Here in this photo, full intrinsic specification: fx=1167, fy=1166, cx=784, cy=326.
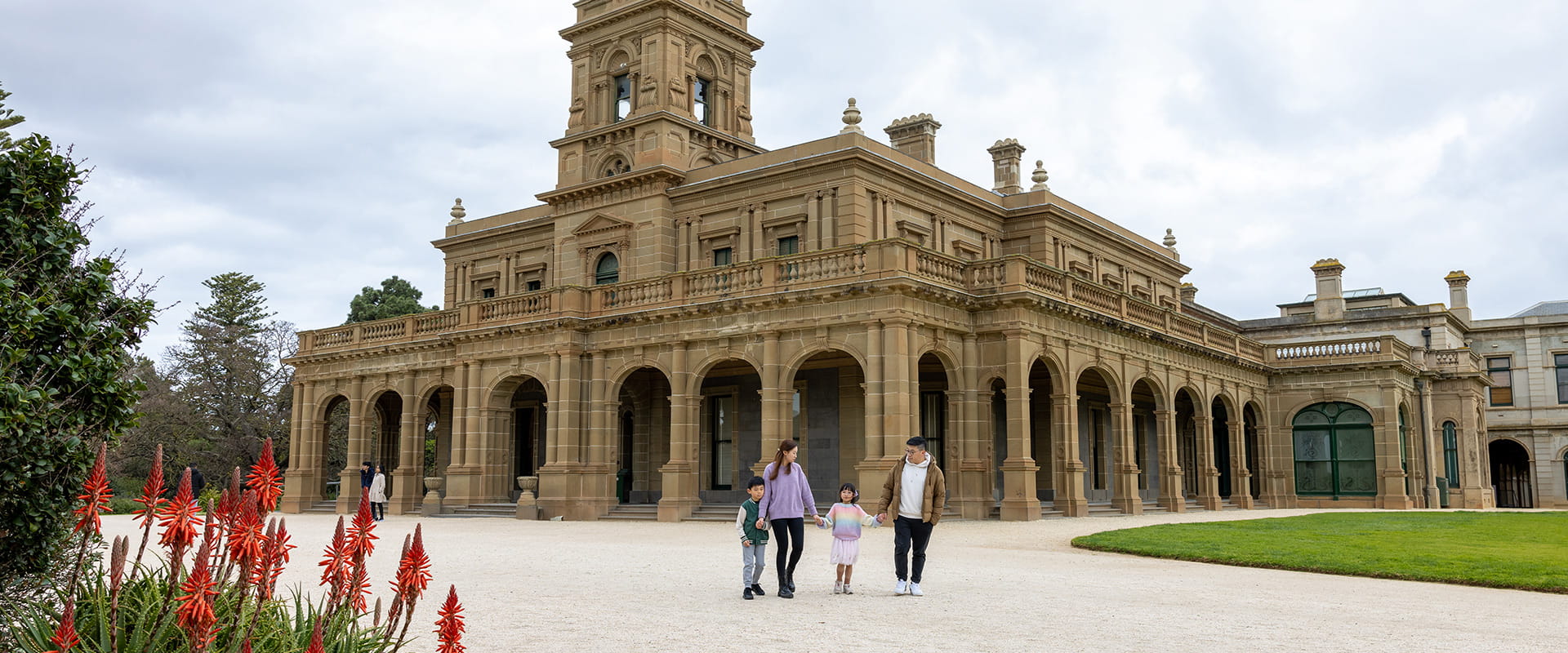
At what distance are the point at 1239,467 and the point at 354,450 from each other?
2571cm

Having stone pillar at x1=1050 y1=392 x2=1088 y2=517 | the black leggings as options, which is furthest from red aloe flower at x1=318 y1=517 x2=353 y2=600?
stone pillar at x1=1050 y1=392 x2=1088 y2=517

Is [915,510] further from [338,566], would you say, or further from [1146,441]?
[1146,441]

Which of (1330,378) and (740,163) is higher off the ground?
(740,163)

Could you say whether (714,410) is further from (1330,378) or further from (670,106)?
(1330,378)

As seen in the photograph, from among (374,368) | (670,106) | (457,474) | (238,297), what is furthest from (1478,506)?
(238,297)

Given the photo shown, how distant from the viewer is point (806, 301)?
24141 millimetres

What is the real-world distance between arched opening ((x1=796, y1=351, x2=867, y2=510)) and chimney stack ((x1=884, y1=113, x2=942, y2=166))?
8.01 meters

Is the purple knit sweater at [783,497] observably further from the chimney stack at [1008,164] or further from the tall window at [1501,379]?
the tall window at [1501,379]

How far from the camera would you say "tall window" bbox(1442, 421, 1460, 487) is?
124ft

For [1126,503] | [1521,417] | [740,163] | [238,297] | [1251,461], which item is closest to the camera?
[1126,503]

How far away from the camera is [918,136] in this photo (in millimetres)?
32844

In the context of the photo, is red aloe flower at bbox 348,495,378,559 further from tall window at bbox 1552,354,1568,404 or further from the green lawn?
tall window at bbox 1552,354,1568,404

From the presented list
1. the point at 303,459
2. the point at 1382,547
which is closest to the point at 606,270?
the point at 303,459

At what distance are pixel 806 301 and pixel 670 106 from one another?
9288 millimetres
